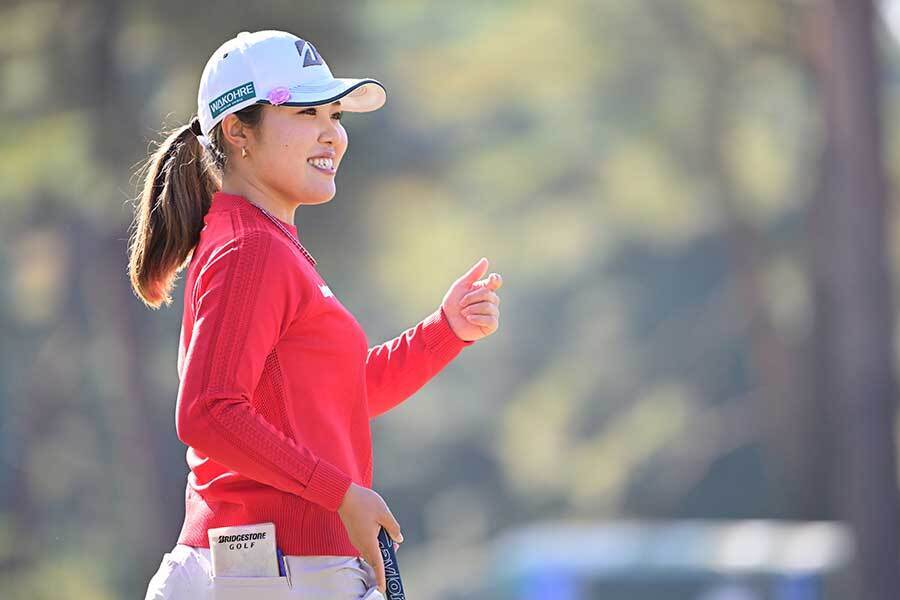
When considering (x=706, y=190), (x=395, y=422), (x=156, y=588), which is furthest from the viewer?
(x=395, y=422)

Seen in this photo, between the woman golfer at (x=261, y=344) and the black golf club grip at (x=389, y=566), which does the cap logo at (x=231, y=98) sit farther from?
the black golf club grip at (x=389, y=566)

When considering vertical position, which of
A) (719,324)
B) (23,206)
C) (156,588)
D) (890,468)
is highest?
(719,324)

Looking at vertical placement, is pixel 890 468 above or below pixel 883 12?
below

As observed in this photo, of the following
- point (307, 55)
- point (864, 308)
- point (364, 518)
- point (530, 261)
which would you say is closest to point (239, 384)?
point (364, 518)

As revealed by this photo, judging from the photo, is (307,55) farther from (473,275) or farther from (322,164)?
(473,275)

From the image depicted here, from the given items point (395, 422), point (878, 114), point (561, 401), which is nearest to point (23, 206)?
point (878, 114)

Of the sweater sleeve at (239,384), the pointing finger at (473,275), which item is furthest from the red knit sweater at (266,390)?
the pointing finger at (473,275)

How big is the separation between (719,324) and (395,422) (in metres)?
4.50

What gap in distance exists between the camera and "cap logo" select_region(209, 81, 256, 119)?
267 centimetres

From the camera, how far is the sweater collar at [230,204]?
8.63 feet

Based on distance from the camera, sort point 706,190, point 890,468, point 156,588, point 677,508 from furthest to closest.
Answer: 1. point 677,508
2. point 706,190
3. point 890,468
4. point 156,588

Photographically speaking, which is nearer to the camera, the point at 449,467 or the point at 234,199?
the point at 234,199

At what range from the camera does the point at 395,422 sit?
68.1 feet

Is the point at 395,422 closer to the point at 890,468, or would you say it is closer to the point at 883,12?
the point at 883,12
